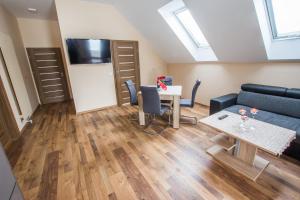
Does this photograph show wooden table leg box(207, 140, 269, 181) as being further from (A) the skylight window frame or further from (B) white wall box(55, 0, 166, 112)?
(B) white wall box(55, 0, 166, 112)

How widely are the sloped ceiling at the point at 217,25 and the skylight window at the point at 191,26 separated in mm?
361

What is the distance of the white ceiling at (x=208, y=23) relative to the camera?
2420 mm

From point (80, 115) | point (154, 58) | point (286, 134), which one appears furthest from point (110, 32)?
point (286, 134)

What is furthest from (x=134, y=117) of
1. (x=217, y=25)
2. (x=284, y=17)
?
(x=284, y=17)

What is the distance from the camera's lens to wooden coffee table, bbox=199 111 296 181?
1609mm

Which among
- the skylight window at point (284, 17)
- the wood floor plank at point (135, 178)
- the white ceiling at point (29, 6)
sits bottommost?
the wood floor plank at point (135, 178)

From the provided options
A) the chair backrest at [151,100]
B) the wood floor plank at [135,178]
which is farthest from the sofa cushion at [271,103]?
the wood floor plank at [135,178]

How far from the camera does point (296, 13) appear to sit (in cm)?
229

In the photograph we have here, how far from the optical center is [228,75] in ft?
12.0

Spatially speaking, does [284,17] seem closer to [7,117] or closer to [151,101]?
[151,101]

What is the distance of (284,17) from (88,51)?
411 cm

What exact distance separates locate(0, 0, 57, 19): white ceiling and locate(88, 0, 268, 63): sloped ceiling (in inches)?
54.6

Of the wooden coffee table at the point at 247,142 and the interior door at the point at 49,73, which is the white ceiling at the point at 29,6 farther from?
the wooden coffee table at the point at 247,142

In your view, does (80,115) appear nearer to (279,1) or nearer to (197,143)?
(197,143)
